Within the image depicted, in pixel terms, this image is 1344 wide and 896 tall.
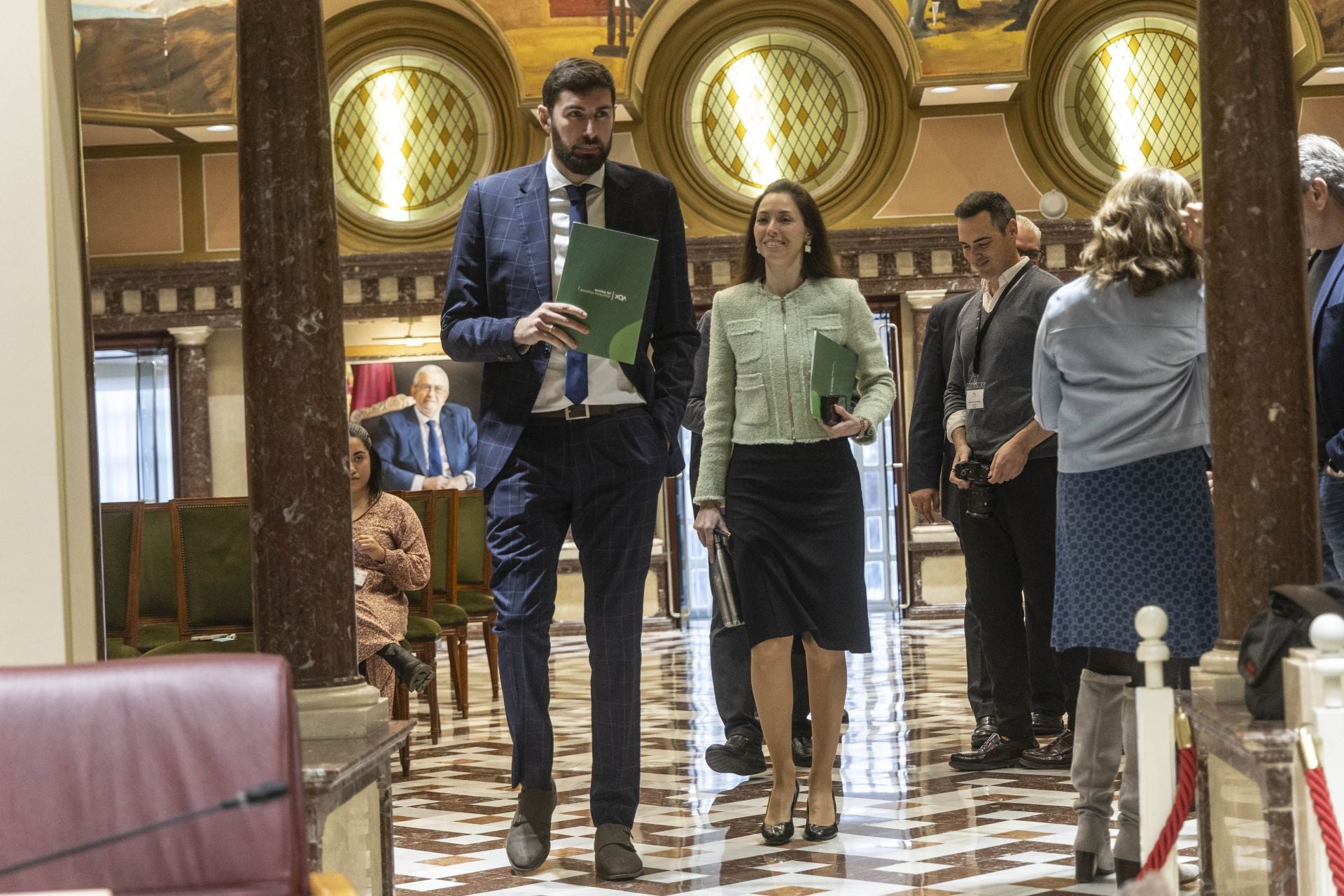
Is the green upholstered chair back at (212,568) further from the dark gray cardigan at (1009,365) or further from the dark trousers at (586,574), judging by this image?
the dark gray cardigan at (1009,365)

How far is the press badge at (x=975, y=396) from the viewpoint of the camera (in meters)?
5.26

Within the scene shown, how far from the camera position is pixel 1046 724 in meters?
5.59

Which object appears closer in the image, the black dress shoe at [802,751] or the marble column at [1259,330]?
the marble column at [1259,330]

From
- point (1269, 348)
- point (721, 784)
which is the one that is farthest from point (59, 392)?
point (721, 784)

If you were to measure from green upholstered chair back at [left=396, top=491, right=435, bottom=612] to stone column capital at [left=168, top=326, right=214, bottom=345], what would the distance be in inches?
245

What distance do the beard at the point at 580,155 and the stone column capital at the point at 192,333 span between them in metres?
9.63

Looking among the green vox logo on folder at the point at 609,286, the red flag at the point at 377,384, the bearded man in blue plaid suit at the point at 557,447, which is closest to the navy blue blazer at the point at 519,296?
the bearded man in blue plaid suit at the point at 557,447

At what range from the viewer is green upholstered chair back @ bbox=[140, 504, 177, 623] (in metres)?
5.77

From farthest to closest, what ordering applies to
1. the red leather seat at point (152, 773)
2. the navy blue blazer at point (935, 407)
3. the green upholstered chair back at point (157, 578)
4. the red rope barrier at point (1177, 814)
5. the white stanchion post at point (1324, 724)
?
the green upholstered chair back at point (157, 578)
the navy blue blazer at point (935, 407)
the red rope barrier at point (1177, 814)
the white stanchion post at point (1324, 724)
the red leather seat at point (152, 773)

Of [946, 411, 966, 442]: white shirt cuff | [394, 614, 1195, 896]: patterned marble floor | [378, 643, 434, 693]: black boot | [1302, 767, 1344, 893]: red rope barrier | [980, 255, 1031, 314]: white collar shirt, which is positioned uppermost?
[980, 255, 1031, 314]: white collar shirt

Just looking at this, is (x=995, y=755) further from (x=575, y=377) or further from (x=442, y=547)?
(x=442, y=547)

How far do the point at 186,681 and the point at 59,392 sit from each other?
3.97ft

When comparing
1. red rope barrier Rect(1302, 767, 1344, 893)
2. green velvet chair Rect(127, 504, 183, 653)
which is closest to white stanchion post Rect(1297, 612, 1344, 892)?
red rope barrier Rect(1302, 767, 1344, 893)

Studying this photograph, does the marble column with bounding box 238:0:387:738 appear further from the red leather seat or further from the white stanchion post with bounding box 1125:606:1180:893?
the white stanchion post with bounding box 1125:606:1180:893
